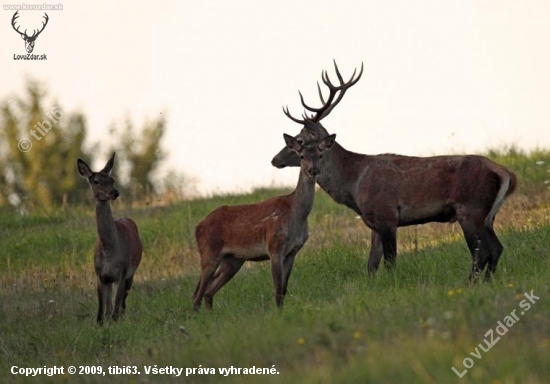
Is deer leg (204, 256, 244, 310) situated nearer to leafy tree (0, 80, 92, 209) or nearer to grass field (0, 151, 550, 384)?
grass field (0, 151, 550, 384)

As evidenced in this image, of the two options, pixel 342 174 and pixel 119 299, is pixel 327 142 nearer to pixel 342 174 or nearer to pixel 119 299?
pixel 342 174

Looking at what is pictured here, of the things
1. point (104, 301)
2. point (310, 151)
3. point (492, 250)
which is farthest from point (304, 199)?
point (104, 301)

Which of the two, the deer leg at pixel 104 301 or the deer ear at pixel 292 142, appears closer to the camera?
the deer leg at pixel 104 301

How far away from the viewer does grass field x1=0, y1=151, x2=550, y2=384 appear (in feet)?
24.3

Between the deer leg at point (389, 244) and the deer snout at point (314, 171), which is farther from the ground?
the deer snout at point (314, 171)

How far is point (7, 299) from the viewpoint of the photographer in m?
14.4

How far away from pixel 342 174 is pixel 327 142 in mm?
618

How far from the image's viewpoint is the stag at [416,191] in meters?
11.4

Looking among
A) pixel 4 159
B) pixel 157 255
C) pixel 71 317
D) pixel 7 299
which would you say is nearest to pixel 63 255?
pixel 157 255

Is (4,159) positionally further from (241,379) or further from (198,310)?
(241,379)

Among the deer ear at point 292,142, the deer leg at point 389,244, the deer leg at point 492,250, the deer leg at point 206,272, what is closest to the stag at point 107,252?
the deer leg at point 206,272

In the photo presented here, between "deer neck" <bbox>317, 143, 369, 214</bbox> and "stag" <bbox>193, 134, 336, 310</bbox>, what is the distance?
296 millimetres

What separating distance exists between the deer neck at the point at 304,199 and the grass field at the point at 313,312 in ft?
2.60

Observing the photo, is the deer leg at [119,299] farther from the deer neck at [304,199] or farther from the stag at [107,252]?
the deer neck at [304,199]
